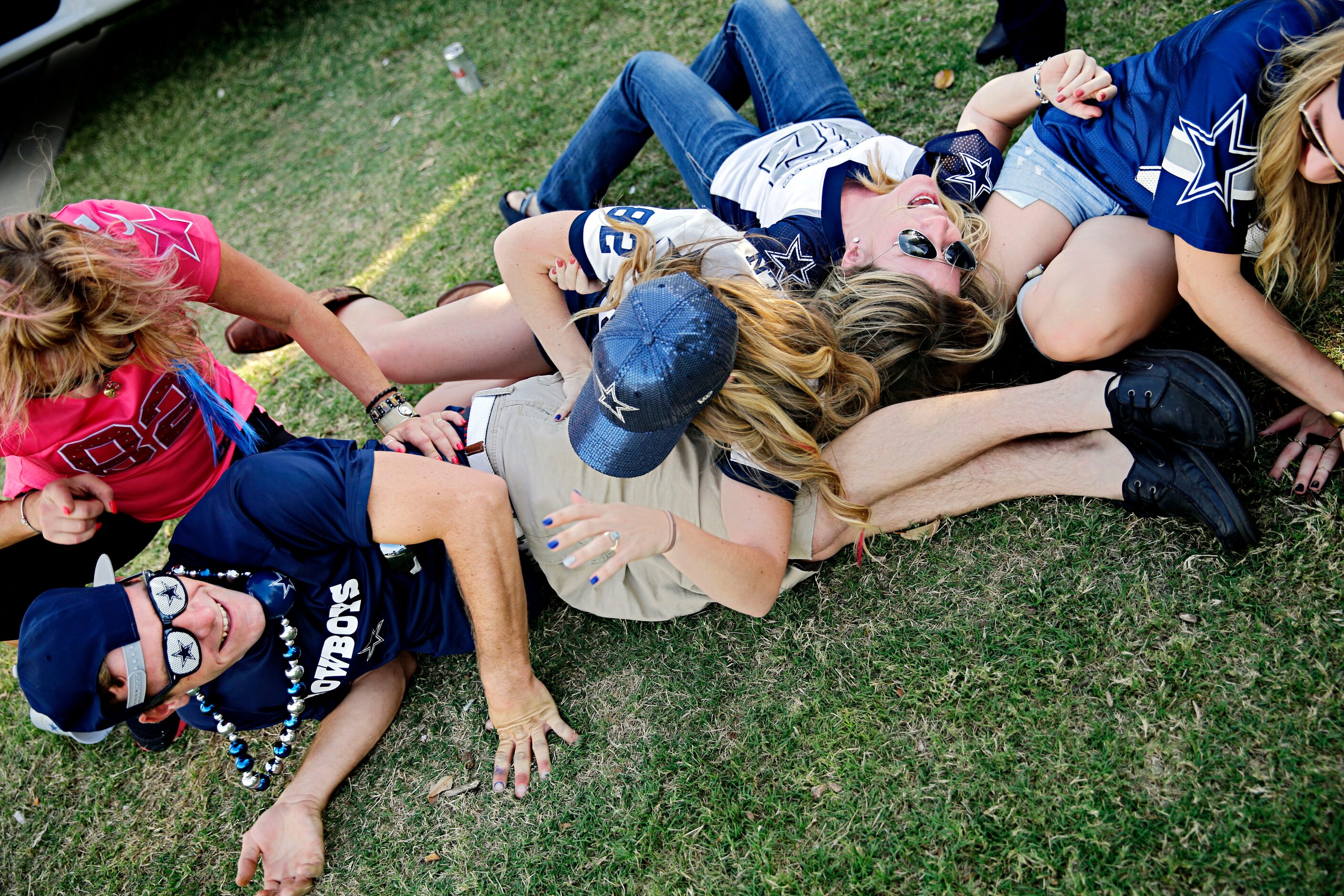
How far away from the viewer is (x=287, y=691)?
2.56 meters

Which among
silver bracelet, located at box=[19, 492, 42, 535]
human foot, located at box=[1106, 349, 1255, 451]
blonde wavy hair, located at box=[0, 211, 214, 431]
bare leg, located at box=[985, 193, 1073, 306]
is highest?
blonde wavy hair, located at box=[0, 211, 214, 431]

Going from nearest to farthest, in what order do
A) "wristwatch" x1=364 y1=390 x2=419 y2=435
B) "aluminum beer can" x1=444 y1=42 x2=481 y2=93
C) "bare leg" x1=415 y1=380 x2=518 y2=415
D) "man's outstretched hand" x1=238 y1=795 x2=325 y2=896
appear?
"man's outstretched hand" x1=238 y1=795 x2=325 y2=896 < "wristwatch" x1=364 y1=390 x2=419 y2=435 < "bare leg" x1=415 y1=380 x2=518 y2=415 < "aluminum beer can" x1=444 y1=42 x2=481 y2=93

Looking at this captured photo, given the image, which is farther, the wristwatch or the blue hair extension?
the wristwatch

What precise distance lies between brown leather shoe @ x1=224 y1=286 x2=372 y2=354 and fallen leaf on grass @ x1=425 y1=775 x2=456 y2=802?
1.82 m

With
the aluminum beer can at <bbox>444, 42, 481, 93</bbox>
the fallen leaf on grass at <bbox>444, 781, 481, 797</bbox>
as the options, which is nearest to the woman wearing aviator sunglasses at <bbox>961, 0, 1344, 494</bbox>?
the fallen leaf on grass at <bbox>444, 781, 481, 797</bbox>

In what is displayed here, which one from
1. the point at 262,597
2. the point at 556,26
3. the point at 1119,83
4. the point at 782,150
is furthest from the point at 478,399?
the point at 556,26

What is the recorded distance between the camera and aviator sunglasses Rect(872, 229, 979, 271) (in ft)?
8.25

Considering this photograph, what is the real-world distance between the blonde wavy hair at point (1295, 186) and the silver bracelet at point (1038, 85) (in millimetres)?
883

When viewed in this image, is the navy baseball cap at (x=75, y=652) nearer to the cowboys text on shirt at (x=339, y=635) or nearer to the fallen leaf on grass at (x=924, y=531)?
the cowboys text on shirt at (x=339, y=635)

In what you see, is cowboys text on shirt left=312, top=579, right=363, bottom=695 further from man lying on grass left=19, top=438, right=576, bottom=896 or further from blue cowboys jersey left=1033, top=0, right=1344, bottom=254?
blue cowboys jersey left=1033, top=0, right=1344, bottom=254

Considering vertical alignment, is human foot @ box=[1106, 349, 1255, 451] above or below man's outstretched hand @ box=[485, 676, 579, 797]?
above

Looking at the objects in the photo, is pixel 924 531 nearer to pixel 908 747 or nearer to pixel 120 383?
pixel 908 747

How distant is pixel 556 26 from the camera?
489cm

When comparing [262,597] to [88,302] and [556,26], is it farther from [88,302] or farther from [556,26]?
[556,26]
